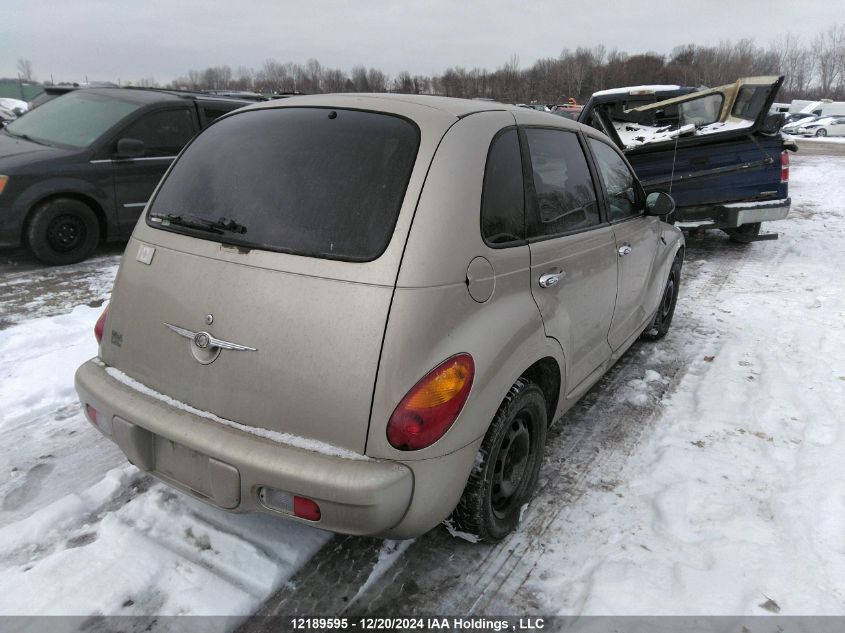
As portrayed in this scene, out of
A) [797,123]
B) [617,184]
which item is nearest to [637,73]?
[797,123]

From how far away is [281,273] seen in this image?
208 cm

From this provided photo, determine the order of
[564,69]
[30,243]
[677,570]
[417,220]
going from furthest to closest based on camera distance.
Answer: [564,69]
[30,243]
[677,570]
[417,220]

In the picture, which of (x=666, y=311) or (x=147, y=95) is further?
(x=147, y=95)

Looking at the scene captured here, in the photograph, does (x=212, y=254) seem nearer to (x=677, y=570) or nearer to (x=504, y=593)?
(x=504, y=593)

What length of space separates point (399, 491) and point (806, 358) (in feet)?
13.6

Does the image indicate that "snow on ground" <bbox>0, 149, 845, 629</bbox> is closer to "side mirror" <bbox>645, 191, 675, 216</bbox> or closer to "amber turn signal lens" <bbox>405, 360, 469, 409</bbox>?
"amber turn signal lens" <bbox>405, 360, 469, 409</bbox>

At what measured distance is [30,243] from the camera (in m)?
6.02

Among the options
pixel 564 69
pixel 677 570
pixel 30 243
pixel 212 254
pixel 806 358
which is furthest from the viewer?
pixel 564 69

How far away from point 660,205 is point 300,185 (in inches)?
106

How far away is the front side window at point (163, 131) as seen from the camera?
6.62 meters

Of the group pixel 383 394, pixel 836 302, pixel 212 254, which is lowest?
pixel 836 302

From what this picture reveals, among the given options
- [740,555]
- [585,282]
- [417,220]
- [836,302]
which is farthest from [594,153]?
[836,302]

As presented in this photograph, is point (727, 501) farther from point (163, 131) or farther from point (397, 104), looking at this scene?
point (163, 131)

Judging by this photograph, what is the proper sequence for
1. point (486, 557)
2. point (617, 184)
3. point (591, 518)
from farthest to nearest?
point (617, 184), point (591, 518), point (486, 557)
